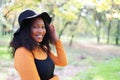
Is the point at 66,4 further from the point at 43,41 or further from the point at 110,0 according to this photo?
the point at 43,41

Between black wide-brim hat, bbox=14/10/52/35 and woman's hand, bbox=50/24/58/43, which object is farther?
woman's hand, bbox=50/24/58/43

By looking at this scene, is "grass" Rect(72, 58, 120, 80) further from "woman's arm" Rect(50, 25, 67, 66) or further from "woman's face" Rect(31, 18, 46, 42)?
"woman's face" Rect(31, 18, 46, 42)

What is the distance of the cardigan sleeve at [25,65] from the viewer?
9.21ft

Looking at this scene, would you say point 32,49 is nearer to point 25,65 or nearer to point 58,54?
point 25,65

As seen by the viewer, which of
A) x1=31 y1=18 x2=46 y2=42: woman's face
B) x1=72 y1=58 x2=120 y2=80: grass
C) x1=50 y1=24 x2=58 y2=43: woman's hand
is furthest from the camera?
x1=72 y1=58 x2=120 y2=80: grass

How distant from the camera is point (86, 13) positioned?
38875 mm

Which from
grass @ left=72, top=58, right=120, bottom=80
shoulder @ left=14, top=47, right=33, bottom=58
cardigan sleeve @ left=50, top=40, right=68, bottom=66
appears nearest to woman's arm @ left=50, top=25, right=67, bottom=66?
cardigan sleeve @ left=50, top=40, right=68, bottom=66

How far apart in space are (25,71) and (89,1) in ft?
33.3

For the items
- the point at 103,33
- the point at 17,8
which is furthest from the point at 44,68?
the point at 103,33

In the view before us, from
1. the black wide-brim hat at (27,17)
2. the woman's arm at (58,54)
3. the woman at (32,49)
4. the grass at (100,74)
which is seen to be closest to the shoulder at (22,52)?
the woman at (32,49)

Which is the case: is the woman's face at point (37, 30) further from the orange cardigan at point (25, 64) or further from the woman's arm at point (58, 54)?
the woman's arm at point (58, 54)

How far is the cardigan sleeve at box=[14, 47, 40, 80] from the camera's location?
281 centimetres

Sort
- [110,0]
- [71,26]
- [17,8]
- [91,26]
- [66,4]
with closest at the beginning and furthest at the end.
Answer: [110,0] → [17,8] → [66,4] → [71,26] → [91,26]

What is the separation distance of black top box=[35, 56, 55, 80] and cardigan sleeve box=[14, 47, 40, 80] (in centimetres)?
8
